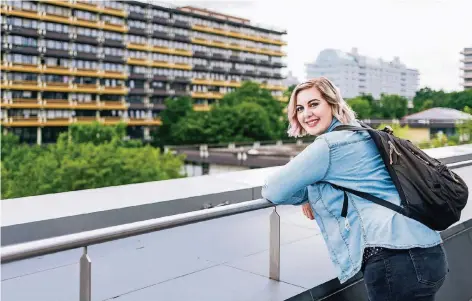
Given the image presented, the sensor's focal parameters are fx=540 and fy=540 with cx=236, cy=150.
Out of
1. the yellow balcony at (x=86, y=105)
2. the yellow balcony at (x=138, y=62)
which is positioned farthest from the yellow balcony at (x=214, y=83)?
the yellow balcony at (x=86, y=105)

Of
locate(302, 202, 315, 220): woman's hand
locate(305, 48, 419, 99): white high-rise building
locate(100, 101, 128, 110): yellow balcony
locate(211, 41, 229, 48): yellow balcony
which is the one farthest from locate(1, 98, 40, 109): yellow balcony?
locate(305, 48, 419, 99): white high-rise building

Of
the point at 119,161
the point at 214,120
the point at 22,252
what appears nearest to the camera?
the point at 22,252

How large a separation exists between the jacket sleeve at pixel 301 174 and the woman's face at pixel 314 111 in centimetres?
13

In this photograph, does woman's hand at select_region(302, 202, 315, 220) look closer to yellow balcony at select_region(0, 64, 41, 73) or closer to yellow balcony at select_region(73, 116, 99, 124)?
yellow balcony at select_region(0, 64, 41, 73)

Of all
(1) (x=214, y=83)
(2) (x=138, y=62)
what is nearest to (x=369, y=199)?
(2) (x=138, y=62)

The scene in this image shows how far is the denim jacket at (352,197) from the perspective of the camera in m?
1.65

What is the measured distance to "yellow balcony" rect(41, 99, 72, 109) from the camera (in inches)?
2731

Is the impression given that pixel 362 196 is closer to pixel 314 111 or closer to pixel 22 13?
pixel 314 111

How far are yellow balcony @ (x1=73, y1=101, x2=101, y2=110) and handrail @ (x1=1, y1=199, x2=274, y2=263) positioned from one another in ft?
240

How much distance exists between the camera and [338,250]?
1769 millimetres

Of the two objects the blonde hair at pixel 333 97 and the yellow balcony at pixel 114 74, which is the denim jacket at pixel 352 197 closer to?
the blonde hair at pixel 333 97

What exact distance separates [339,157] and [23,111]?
71376 millimetres

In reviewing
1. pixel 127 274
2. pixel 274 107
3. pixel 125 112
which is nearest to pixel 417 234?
pixel 127 274

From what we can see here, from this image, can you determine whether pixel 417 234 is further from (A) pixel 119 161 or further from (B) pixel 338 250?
(A) pixel 119 161
